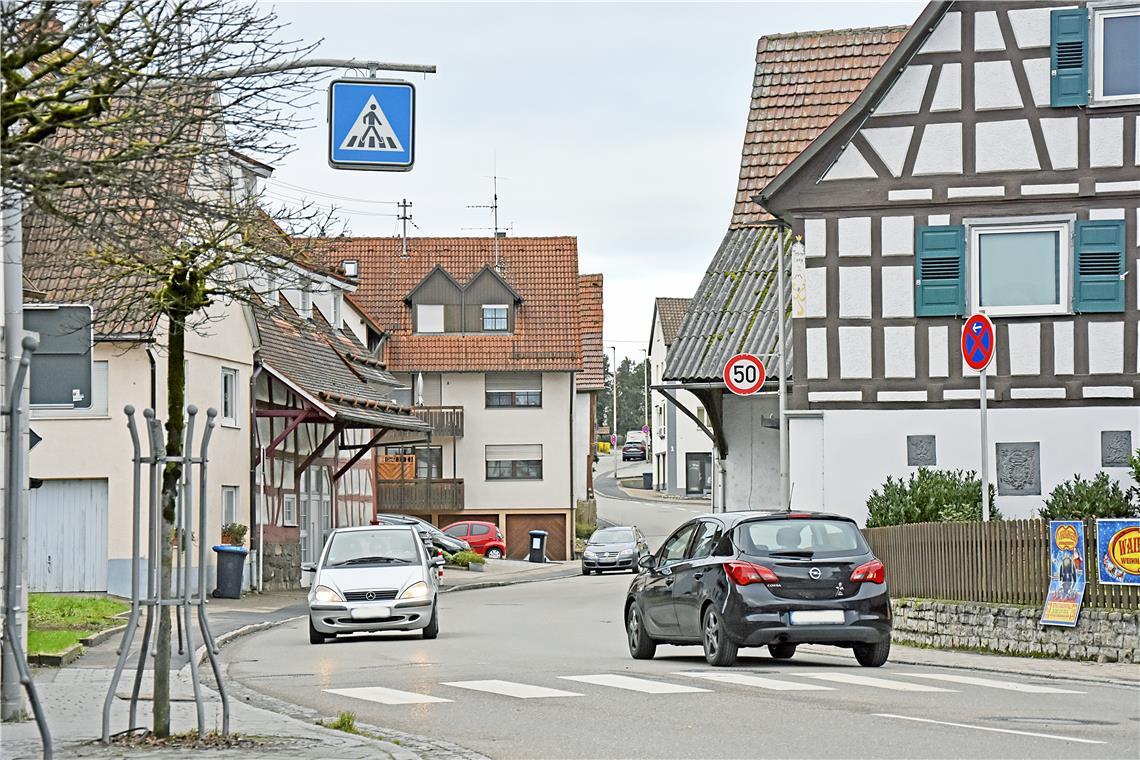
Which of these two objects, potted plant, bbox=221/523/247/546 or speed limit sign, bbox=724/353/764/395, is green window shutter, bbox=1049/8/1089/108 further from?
potted plant, bbox=221/523/247/546

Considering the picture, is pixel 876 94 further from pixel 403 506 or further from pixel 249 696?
pixel 403 506

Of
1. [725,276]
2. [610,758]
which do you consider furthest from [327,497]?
[610,758]

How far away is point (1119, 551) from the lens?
747 inches

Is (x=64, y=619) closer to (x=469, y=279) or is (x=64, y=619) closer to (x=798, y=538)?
(x=798, y=538)

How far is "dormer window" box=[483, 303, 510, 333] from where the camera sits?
68750mm

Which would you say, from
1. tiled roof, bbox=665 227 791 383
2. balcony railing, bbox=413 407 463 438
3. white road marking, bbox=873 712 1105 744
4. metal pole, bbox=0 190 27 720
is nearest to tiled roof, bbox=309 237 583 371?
balcony railing, bbox=413 407 463 438

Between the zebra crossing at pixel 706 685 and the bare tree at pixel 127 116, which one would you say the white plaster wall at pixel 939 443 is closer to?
the zebra crossing at pixel 706 685

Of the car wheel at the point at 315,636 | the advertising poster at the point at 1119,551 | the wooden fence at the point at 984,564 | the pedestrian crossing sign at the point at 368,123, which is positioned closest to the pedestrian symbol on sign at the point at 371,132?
the pedestrian crossing sign at the point at 368,123

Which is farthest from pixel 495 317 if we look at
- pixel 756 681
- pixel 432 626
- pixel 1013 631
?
pixel 756 681

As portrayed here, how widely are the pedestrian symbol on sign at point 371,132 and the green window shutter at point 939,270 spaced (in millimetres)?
13490

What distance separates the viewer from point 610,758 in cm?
1095

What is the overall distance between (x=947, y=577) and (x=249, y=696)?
9917 mm

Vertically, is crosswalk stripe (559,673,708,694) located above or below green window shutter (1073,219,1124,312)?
→ below

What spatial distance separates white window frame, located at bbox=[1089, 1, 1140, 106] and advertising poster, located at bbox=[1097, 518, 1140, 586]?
9.73m
